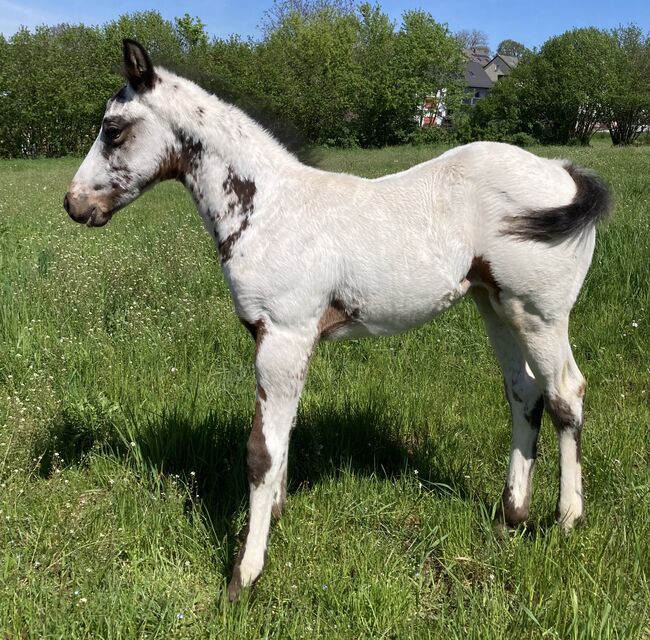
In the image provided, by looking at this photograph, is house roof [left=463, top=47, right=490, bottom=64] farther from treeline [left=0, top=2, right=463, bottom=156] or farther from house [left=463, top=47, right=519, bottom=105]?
treeline [left=0, top=2, right=463, bottom=156]

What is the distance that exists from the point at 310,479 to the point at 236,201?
1578 mm

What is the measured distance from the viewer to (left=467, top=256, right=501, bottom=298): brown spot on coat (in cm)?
245

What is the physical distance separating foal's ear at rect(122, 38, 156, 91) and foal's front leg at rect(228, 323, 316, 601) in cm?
105

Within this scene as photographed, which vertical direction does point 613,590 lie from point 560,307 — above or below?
below

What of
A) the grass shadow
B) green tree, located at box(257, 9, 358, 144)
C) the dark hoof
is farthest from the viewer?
green tree, located at box(257, 9, 358, 144)

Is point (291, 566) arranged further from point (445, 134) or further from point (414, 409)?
point (445, 134)

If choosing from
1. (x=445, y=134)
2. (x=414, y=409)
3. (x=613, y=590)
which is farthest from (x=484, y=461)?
(x=445, y=134)

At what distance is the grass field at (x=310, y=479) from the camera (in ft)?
7.64

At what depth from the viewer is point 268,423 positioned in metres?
2.40

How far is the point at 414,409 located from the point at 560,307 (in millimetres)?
1399

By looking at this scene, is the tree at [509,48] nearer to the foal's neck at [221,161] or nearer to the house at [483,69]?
the house at [483,69]

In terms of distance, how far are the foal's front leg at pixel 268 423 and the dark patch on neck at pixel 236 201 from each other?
37 centimetres

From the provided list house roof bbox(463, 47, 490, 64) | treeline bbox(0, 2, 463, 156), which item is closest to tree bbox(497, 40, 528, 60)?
house roof bbox(463, 47, 490, 64)

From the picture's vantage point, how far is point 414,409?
12.1ft
